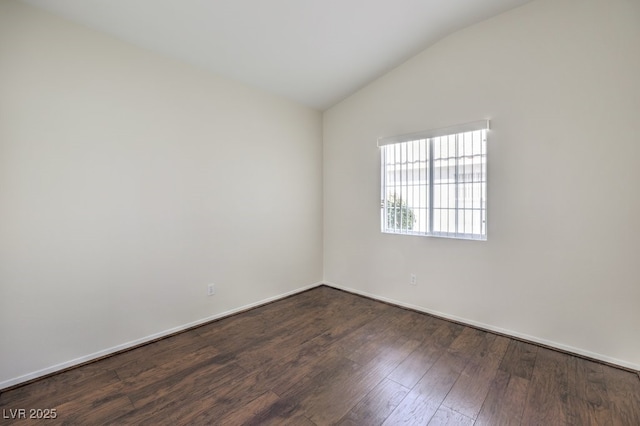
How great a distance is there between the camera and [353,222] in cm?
394

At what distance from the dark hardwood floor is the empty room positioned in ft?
0.06

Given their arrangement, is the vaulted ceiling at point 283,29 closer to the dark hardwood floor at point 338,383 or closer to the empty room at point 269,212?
the empty room at point 269,212

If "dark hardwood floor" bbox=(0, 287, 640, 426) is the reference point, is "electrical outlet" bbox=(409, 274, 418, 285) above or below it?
above

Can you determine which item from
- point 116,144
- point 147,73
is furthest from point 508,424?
point 147,73

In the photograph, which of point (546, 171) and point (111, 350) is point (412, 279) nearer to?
point (546, 171)

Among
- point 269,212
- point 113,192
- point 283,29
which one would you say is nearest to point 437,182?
point 269,212

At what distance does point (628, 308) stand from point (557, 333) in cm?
53

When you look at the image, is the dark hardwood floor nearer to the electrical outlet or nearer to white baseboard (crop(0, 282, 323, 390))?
white baseboard (crop(0, 282, 323, 390))

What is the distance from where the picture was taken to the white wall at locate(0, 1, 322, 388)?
1.95 m

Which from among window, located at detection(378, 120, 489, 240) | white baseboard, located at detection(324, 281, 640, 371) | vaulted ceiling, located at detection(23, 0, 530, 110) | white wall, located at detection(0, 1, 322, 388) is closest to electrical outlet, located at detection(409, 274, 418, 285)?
white baseboard, located at detection(324, 281, 640, 371)

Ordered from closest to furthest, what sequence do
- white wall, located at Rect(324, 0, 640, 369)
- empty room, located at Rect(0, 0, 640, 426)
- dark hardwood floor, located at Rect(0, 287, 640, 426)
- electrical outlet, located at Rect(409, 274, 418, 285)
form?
dark hardwood floor, located at Rect(0, 287, 640, 426) → empty room, located at Rect(0, 0, 640, 426) → white wall, located at Rect(324, 0, 640, 369) → electrical outlet, located at Rect(409, 274, 418, 285)

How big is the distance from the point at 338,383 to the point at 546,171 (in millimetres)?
2532

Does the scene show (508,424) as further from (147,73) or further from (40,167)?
(147,73)

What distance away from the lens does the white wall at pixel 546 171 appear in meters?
2.15
